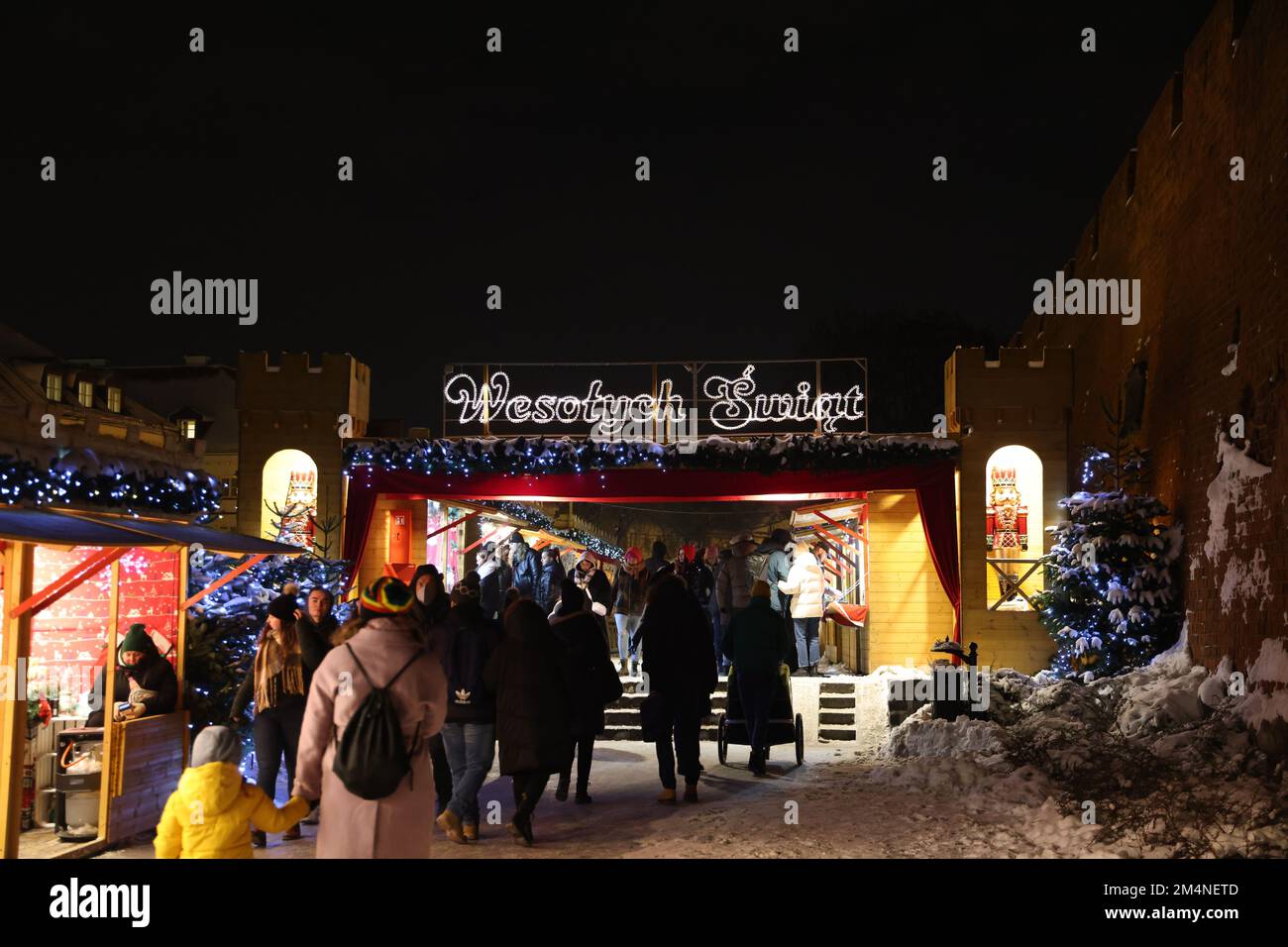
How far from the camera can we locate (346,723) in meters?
5.36

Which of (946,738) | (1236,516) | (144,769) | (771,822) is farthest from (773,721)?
(144,769)

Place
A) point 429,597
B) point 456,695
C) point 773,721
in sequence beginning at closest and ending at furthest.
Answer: point 456,695 → point 429,597 → point 773,721

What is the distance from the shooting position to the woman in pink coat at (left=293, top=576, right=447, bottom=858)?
17.6 ft

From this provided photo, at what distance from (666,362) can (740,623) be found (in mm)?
7364

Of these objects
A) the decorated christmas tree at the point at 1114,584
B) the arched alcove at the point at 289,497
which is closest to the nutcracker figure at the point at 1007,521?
Answer: the decorated christmas tree at the point at 1114,584

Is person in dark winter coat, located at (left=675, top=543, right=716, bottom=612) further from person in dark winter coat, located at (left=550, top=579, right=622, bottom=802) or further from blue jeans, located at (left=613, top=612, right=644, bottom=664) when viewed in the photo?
person in dark winter coat, located at (left=550, top=579, right=622, bottom=802)

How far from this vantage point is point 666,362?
17859 millimetres

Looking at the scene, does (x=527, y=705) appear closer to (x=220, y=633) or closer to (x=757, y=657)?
(x=757, y=657)

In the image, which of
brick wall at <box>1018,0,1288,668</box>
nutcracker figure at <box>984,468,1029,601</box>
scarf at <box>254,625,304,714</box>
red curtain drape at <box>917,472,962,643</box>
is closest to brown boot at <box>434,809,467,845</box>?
scarf at <box>254,625,304,714</box>

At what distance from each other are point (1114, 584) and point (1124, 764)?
4.22m

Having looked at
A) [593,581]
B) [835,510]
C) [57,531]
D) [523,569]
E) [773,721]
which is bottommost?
[773,721]

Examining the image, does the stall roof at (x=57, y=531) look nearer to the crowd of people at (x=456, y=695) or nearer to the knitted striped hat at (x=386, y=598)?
the crowd of people at (x=456, y=695)

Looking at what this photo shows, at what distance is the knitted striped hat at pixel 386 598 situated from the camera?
5.62m

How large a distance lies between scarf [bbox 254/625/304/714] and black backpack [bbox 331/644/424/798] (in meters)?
3.28
